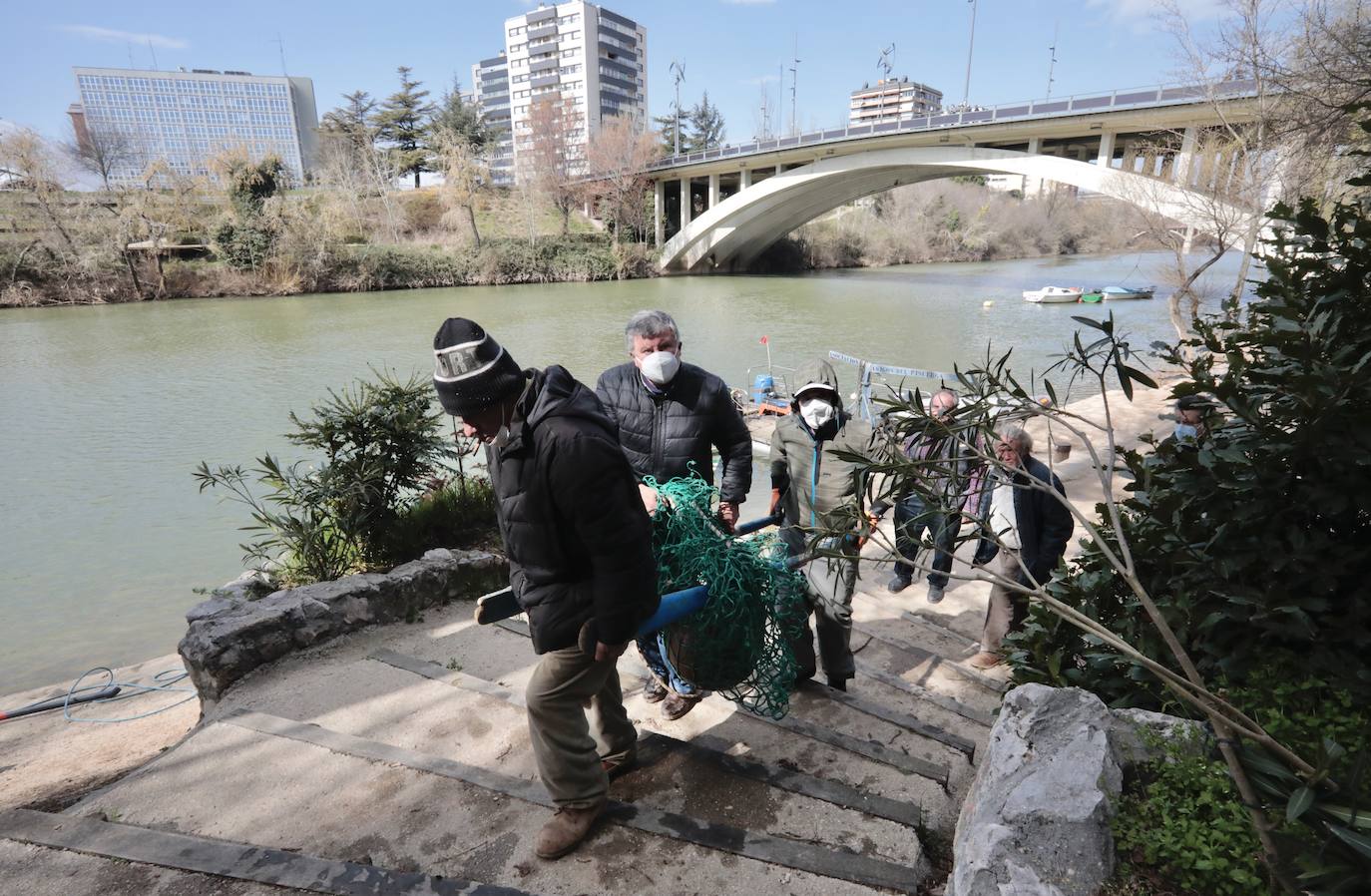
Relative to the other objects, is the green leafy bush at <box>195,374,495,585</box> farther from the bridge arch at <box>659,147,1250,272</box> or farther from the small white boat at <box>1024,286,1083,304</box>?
the small white boat at <box>1024,286,1083,304</box>

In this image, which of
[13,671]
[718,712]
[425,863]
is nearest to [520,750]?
[425,863]

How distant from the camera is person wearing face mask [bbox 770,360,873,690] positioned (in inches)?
120

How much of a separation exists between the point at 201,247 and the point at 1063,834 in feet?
116

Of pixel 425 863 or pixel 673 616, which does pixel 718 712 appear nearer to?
pixel 673 616

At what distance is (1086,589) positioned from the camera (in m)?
2.25

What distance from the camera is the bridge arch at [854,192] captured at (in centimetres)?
1486

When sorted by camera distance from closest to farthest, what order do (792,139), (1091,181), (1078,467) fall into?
1. (1078,467)
2. (1091,181)
3. (792,139)

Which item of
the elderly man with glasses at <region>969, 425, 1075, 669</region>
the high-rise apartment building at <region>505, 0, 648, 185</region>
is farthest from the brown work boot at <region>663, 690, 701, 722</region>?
the high-rise apartment building at <region>505, 0, 648, 185</region>

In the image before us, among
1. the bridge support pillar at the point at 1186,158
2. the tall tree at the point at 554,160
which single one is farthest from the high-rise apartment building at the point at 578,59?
the bridge support pillar at the point at 1186,158

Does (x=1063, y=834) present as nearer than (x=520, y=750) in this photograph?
Yes

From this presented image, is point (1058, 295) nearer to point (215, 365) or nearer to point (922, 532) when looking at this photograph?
point (215, 365)

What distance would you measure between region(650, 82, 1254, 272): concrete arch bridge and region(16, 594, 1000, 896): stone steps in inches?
507

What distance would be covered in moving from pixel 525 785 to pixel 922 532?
166 cm

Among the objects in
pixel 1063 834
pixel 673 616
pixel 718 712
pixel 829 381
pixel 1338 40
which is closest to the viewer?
pixel 1063 834
